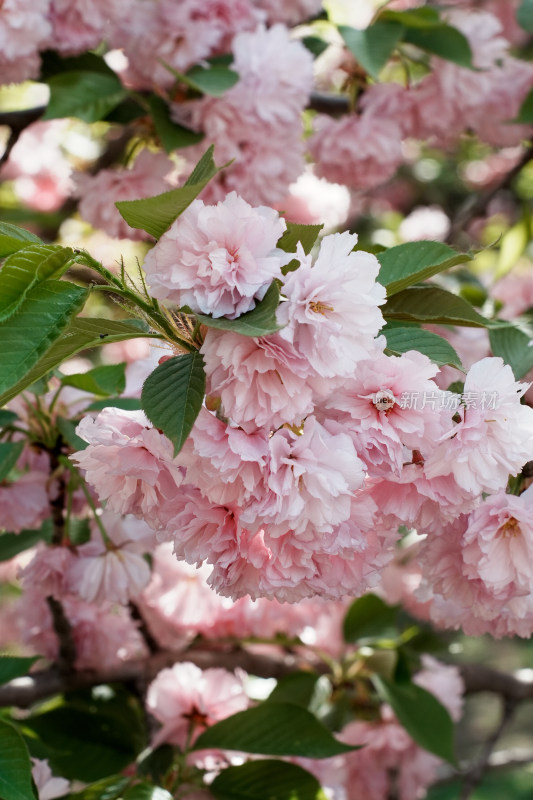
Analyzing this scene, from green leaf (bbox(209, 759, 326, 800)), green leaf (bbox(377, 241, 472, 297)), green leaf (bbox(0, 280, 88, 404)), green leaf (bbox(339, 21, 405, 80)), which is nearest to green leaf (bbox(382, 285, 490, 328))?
green leaf (bbox(377, 241, 472, 297))

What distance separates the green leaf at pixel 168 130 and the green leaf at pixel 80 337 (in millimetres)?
757

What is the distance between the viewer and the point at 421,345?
0.73 m

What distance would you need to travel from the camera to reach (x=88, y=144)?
2.46 metres

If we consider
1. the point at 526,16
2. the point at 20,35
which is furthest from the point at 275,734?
the point at 526,16

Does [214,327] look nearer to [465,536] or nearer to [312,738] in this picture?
[465,536]

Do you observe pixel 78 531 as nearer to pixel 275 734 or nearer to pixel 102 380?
pixel 102 380

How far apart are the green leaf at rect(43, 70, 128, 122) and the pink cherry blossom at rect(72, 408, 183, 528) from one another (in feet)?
2.61

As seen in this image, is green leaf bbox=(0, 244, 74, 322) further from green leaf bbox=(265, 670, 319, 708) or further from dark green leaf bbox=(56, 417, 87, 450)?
green leaf bbox=(265, 670, 319, 708)

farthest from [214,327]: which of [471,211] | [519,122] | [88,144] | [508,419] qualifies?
[88,144]

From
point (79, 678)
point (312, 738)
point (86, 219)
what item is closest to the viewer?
point (312, 738)

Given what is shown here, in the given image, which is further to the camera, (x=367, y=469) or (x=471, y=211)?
(x=471, y=211)

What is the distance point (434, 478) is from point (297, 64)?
0.87 meters

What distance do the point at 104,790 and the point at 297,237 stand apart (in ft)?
2.39

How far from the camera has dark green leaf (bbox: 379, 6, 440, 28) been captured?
1456 mm
